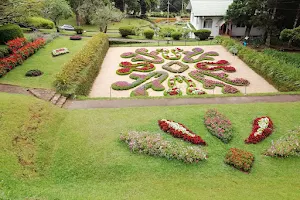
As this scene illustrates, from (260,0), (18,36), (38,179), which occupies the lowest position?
(38,179)

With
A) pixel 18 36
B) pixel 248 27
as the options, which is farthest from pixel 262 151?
pixel 248 27

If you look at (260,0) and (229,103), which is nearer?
(229,103)

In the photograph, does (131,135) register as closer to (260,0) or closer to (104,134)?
(104,134)

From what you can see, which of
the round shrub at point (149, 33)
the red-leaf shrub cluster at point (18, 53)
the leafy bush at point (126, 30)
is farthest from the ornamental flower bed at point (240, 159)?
the leafy bush at point (126, 30)

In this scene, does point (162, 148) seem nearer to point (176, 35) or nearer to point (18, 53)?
point (18, 53)

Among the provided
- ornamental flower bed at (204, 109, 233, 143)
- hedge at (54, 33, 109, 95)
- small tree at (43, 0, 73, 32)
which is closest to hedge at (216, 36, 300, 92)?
ornamental flower bed at (204, 109, 233, 143)

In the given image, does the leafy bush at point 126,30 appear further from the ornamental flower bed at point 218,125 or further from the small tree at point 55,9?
the ornamental flower bed at point 218,125

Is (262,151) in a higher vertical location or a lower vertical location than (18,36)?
lower

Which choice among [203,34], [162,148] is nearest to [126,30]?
[203,34]
